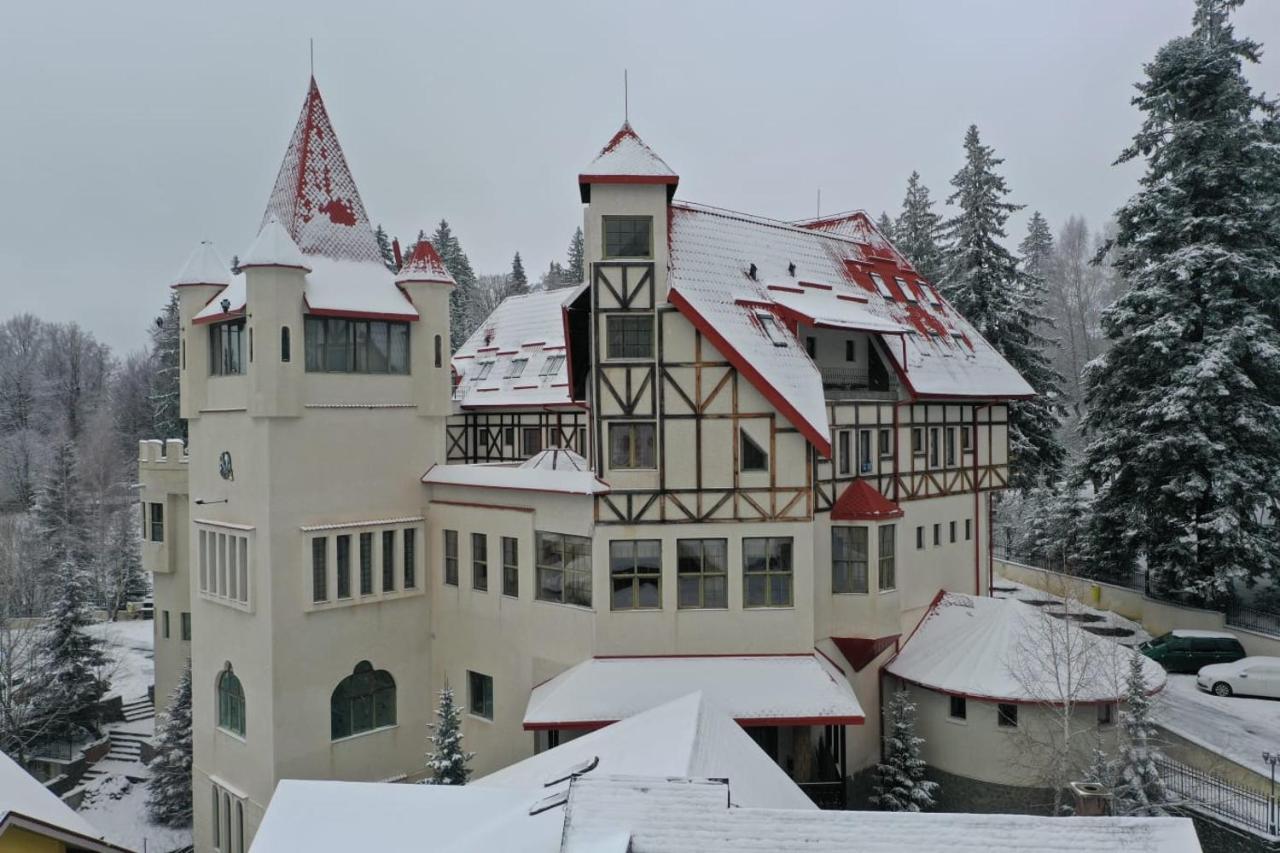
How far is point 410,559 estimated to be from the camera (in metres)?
23.8

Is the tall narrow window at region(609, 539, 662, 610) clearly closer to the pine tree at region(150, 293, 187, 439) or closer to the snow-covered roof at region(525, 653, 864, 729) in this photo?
the snow-covered roof at region(525, 653, 864, 729)

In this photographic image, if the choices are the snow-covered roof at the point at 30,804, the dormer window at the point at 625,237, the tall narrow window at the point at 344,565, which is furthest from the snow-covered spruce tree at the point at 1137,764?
the snow-covered roof at the point at 30,804

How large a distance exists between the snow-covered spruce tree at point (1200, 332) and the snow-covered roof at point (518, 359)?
66.4 feet

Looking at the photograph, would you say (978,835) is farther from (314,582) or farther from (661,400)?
(314,582)

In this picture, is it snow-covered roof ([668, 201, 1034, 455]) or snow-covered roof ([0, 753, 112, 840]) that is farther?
snow-covered roof ([668, 201, 1034, 455])

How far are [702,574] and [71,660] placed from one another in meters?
29.7

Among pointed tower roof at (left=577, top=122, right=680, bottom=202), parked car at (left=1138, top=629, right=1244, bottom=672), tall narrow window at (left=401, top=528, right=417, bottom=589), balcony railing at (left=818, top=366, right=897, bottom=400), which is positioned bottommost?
parked car at (left=1138, top=629, right=1244, bottom=672)

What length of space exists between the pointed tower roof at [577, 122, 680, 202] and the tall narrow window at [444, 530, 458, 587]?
990cm

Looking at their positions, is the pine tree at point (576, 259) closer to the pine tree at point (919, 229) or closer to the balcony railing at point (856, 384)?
the pine tree at point (919, 229)

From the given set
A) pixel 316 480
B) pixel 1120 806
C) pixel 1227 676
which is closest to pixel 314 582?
pixel 316 480

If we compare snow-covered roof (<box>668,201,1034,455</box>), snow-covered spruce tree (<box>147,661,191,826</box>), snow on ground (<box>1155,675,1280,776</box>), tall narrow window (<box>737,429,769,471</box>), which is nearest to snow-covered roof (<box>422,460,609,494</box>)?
tall narrow window (<box>737,429,769,471</box>)

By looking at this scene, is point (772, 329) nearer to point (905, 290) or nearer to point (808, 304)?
point (808, 304)

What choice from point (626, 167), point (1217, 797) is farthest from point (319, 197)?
point (1217, 797)

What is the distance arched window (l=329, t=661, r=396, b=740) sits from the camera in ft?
72.7
